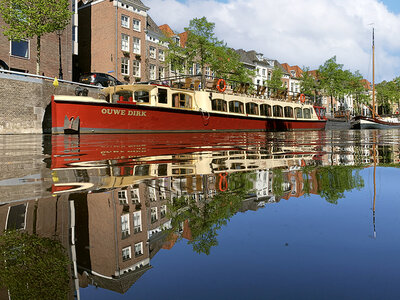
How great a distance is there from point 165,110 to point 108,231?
13557 mm

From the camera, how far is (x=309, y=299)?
2.80 ft

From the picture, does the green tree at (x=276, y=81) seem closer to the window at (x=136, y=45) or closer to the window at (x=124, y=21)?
the window at (x=136, y=45)

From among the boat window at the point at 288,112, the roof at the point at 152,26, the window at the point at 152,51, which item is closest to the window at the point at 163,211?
the boat window at the point at 288,112

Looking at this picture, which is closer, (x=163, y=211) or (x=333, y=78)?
(x=163, y=211)

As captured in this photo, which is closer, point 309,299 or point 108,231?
point 309,299

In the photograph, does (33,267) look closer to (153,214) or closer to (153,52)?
(153,214)

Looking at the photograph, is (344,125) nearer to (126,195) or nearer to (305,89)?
(305,89)

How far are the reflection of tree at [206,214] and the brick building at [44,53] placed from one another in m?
26.9

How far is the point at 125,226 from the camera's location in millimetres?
1405

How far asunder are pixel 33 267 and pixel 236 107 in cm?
1780

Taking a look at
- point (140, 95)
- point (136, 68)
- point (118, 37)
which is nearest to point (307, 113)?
point (140, 95)

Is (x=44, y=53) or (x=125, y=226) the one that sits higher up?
(x=44, y=53)

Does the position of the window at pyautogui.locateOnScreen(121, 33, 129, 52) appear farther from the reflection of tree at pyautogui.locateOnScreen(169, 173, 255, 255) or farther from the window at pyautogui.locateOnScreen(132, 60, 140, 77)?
the reflection of tree at pyautogui.locateOnScreen(169, 173, 255, 255)

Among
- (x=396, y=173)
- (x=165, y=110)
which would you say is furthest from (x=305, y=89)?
(x=396, y=173)
